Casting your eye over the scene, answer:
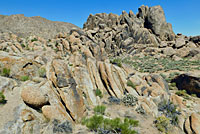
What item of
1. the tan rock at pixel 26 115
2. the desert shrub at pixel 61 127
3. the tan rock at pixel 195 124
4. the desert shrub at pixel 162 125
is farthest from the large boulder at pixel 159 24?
the tan rock at pixel 26 115

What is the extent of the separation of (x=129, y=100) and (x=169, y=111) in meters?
4.43

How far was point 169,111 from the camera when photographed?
13.0 meters

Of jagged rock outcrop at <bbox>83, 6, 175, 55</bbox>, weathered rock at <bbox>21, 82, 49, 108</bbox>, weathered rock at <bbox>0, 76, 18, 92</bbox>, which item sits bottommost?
weathered rock at <bbox>21, 82, 49, 108</bbox>

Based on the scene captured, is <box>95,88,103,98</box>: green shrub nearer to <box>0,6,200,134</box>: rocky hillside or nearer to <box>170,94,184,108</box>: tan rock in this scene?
<box>0,6,200,134</box>: rocky hillside

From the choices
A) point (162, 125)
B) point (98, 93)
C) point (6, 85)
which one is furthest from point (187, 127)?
point (6, 85)

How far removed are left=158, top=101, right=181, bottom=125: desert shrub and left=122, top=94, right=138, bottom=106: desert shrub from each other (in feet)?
9.90

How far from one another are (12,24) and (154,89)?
401 ft

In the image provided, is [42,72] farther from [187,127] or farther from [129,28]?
[129,28]

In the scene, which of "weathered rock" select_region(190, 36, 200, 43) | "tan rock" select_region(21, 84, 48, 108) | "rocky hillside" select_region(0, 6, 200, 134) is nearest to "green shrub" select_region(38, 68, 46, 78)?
"rocky hillside" select_region(0, 6, 200, 134)

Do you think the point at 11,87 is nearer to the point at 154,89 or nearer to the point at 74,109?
the point at 74,109

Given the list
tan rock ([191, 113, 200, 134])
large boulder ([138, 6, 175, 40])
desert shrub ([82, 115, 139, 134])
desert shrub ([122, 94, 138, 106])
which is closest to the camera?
desert shrub ([82, 115, 139, 134])

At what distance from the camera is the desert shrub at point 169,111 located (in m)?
11.9

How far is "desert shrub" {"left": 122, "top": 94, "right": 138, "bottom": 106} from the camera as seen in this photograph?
1320cm

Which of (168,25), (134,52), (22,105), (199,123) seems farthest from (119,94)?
(168,25)
